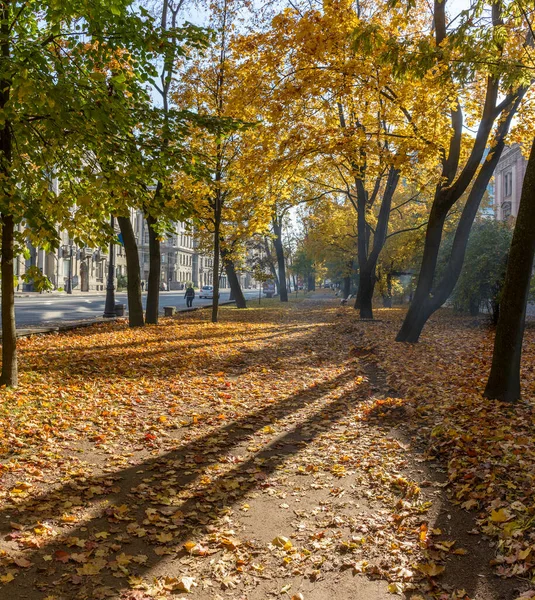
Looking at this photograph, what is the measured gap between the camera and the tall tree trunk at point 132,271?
18069mm

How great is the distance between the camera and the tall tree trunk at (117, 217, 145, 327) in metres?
18.1

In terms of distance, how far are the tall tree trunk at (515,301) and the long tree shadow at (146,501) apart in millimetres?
3008

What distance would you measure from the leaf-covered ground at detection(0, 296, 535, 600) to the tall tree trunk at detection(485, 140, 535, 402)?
0.41 metres

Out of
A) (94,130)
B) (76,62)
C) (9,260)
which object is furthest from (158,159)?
(9,260)

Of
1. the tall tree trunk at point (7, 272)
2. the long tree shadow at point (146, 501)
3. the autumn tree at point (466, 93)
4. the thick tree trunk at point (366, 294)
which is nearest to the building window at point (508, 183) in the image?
the thick tree trunk at point (366, 294)

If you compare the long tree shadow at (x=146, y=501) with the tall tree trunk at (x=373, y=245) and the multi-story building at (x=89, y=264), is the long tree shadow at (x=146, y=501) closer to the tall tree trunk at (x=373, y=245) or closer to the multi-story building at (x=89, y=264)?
the tall tree trunk at (x=373, y=245)

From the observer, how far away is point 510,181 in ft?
199

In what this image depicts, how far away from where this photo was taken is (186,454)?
6414 mm

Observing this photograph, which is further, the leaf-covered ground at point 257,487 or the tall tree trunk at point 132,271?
the tall tree trunk at point 132,271

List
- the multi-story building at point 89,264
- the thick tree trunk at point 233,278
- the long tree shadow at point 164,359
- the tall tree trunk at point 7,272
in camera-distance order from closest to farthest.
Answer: the tall tree trunk at point 7,272 → the long tree shadow at point 164,359 → the thick tree trunk at point 233,278 → the multi-story building at point 89,264

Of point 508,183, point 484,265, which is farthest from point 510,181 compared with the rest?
point 484,265

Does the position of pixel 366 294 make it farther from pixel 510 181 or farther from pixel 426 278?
pixel 510 181

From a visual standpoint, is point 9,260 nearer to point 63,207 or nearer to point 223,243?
point 63,207

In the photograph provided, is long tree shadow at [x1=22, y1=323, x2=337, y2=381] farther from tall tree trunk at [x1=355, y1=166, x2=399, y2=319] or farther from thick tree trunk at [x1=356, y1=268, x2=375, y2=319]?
tall tree trunk at [x1=355, y1=166, x2=399, y2=319]
